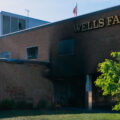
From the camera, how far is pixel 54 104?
28.7 m

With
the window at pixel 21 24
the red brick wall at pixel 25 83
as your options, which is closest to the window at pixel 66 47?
the red brick wall at pixel 25 83

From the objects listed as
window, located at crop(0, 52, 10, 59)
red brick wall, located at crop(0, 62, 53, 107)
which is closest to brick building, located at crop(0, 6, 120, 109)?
window, located at crop(0, 52, 10, 59)

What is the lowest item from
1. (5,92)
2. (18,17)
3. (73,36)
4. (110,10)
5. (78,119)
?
(78,119)

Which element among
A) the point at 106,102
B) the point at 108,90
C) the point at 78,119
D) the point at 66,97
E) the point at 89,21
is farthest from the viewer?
the point at 66,97

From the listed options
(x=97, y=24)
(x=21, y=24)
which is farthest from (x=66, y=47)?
(x=21, y=24)

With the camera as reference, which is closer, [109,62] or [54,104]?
[109,62]

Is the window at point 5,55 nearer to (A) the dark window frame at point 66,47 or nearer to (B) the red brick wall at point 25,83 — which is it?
(B) the red brick wall at point 25,83

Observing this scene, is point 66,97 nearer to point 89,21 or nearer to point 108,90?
point 89,21

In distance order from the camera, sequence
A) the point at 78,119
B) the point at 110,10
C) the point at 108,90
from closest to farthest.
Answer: the point at 108,90 → the point at 78,119 → the point at 110,10

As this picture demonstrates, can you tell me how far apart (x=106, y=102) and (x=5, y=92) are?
10946 millimetres

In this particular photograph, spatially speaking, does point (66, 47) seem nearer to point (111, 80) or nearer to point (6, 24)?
point (111, 80)

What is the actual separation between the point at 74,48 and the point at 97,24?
3.57 metres

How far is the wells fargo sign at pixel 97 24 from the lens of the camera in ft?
76.9

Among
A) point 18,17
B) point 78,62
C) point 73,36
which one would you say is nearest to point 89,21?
point 73,36
